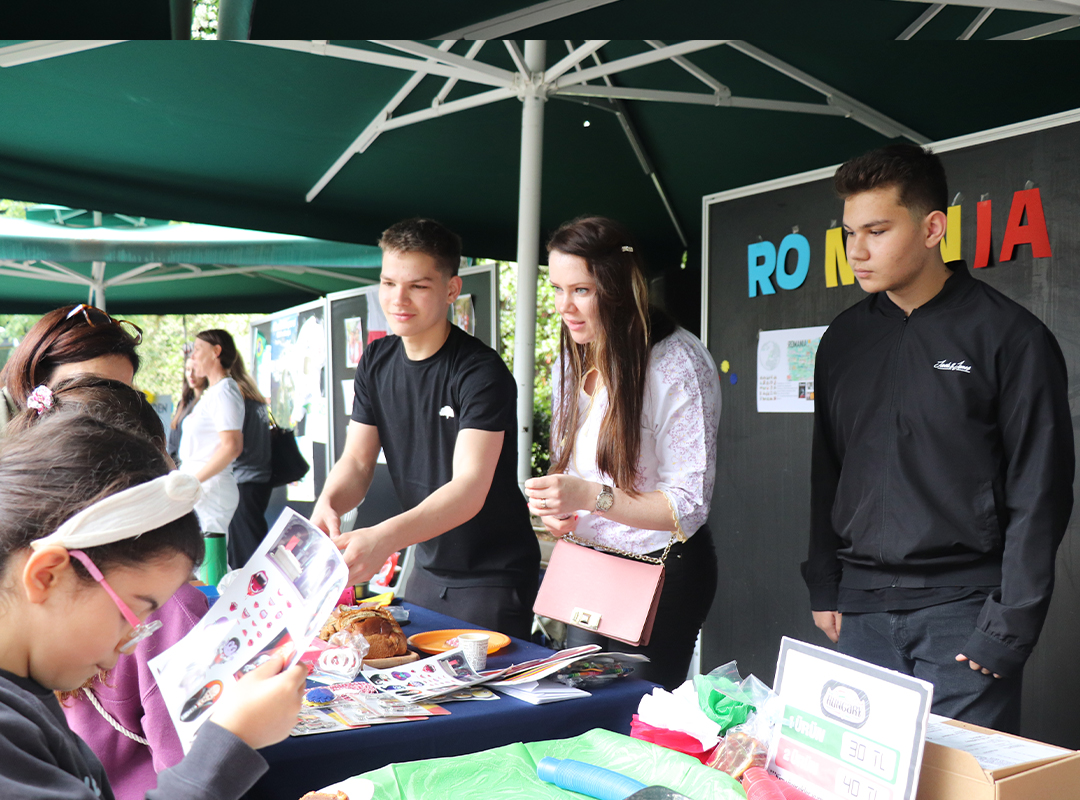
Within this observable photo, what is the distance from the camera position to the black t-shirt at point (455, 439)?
2.12m

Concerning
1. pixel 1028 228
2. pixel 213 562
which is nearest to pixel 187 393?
pixel 213 562

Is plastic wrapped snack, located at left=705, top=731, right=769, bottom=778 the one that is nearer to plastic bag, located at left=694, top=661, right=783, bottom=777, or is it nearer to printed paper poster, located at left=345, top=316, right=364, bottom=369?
plastic bag, located at left=694, top=661, right=783, bottom=777

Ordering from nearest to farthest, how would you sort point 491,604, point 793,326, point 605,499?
point 605,499
point 491,604
point 793,326

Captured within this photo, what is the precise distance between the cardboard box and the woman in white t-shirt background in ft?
12.2

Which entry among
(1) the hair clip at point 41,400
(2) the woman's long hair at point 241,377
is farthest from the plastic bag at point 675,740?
(2) the woman's long hair at point 241,377

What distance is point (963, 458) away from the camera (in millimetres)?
1634

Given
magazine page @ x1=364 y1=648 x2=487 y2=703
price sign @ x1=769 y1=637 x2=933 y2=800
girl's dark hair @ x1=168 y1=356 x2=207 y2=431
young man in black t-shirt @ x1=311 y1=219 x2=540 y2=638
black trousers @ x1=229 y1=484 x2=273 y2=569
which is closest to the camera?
price sign @ x1=769 y1=637 x2=933 y2=800

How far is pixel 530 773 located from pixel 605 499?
2.30ft

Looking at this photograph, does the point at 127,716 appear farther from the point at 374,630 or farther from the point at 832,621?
the point at 832,621

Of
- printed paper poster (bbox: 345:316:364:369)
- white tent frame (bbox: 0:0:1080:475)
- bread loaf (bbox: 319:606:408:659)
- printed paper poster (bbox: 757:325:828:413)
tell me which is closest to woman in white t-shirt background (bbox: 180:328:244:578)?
printed paper poster (bbox: 345:316:364:369)

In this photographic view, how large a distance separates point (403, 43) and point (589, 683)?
8.47ft

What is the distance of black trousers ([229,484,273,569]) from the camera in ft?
15.3

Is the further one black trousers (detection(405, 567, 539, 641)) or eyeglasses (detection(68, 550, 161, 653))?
black trousers (detection(405, 567, 539, 641))

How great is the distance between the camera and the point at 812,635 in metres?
3.09
